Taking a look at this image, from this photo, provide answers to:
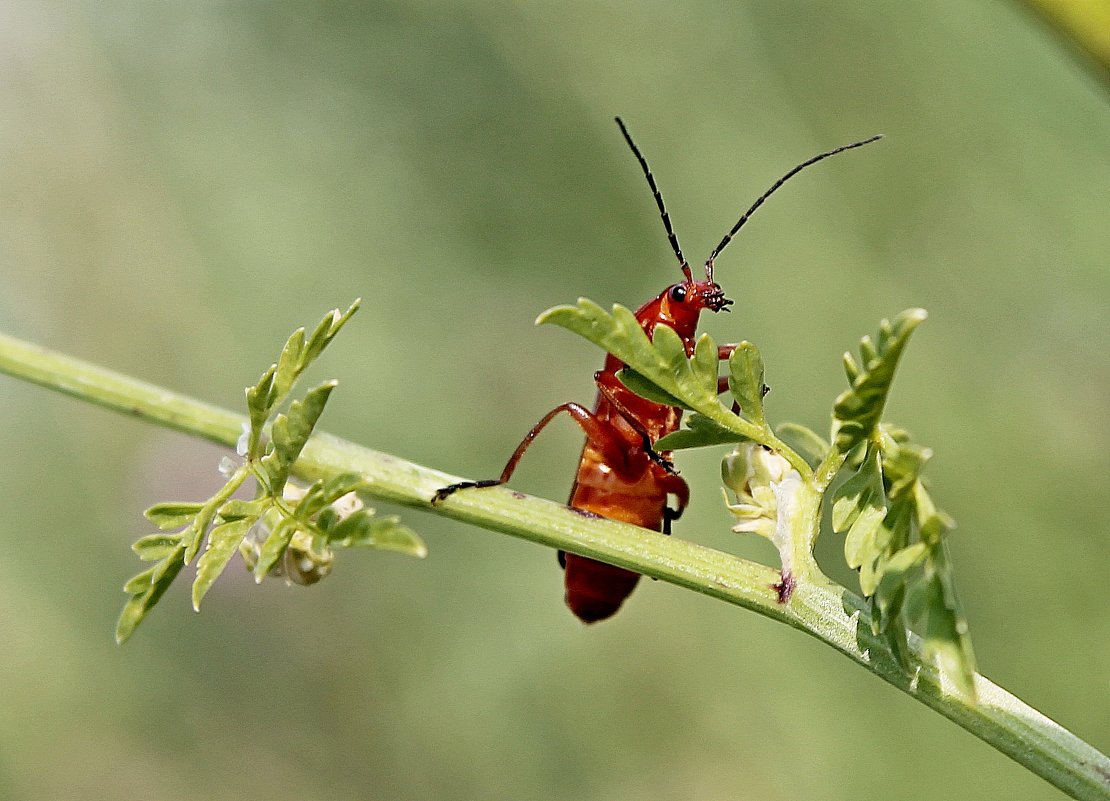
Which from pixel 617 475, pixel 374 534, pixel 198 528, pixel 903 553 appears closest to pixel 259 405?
pixel 198 528

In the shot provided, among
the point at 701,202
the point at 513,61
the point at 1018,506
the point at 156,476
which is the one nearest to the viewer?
the point at 1018,506

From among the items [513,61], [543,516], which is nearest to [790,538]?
[543,516]

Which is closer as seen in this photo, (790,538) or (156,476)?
(790,538)

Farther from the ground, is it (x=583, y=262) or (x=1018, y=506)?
(x=583, y=262)

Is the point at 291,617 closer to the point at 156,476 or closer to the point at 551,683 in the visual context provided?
the point at 156,476

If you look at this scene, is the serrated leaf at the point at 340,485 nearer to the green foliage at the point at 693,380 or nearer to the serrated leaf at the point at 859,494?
the green foliage at the point at 693,380

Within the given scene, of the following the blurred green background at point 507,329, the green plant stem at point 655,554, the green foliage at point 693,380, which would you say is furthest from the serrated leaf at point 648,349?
the blurred green background at point 507,329

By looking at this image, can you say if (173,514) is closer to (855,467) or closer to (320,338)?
(320,338)
